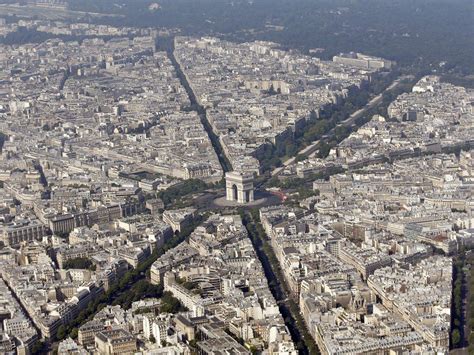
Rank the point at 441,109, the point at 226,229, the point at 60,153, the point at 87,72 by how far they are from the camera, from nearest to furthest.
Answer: the point at 226,229 → the point at 60,153 → the point at 441,109 → the point at 87,72

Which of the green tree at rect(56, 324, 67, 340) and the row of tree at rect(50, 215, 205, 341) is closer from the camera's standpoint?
the green tree at rect(56, 324, 67, 340)

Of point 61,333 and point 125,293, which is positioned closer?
point 61,333

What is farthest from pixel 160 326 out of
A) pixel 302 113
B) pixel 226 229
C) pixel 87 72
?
pixel 87 72

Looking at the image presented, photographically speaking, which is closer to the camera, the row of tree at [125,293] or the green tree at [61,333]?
the green tree at [61,333]

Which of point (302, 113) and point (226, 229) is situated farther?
point (302, 113)

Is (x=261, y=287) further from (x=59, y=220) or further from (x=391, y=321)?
(x=59, y=220)

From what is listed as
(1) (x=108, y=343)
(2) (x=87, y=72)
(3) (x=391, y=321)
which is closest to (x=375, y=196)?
(3) (x=391, y=321)

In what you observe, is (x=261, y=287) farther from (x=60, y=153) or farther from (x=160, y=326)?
(x=60, y=153)

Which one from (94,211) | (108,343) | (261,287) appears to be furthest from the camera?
(94,211)

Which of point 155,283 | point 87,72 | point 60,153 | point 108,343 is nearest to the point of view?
point 108,343
